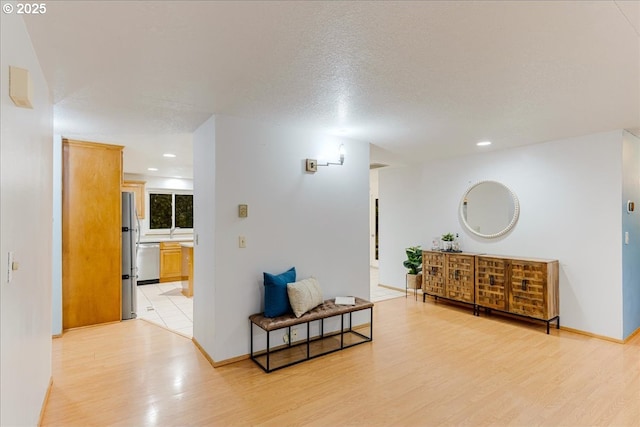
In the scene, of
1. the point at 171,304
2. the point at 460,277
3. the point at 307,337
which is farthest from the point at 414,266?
the point at 171,304

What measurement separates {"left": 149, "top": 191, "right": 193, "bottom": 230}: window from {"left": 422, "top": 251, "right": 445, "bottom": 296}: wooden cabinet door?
5.26 m

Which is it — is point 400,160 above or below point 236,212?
above

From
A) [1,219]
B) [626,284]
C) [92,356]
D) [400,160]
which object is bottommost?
[92,356]

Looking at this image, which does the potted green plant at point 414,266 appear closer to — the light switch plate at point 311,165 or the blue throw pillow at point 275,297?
the light switch plate at point 311,165

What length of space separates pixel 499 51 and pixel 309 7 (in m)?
1.14

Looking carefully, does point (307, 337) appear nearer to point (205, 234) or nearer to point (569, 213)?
point (205, 234)

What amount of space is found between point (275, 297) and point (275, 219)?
2.53ft

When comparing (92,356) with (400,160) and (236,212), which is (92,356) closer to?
(236,212)

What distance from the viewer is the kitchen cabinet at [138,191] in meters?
6.82

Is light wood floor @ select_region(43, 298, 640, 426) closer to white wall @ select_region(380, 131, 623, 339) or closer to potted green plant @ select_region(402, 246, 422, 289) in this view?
white wall @ select_region(380, 131, 623, 339)

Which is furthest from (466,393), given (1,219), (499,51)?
(1,219)

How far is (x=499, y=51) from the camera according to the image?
74.1 inches

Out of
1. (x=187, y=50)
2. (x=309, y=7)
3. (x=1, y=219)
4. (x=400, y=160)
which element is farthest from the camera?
(x=400, y=160)

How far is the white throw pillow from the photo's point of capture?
10.2ft
